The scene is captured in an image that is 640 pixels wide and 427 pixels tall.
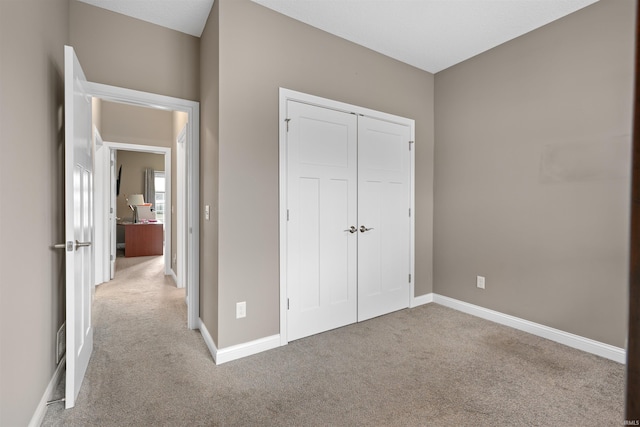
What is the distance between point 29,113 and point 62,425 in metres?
1.66

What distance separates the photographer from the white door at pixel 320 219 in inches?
107

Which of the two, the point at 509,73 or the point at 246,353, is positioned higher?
the point at 509,73

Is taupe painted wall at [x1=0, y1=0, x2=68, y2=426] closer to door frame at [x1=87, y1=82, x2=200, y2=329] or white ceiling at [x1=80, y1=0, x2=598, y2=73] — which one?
white ceiling at [x1=80, y1=0, x2=598, y2=73]

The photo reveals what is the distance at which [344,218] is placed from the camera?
305 cm

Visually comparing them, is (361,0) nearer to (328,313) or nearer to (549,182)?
(549,182)

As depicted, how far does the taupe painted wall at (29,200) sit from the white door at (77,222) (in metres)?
0.14

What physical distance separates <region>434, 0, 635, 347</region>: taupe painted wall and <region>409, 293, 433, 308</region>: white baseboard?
204 mm

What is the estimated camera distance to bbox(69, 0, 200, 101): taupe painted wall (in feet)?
8.07

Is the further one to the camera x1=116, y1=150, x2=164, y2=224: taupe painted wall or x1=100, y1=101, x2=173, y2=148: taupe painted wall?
x1=116, y1=150, x2=164, y2=224: taupe painted wall

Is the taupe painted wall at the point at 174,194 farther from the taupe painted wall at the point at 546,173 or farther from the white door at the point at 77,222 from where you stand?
the taupe painted wall at the point at 546,173

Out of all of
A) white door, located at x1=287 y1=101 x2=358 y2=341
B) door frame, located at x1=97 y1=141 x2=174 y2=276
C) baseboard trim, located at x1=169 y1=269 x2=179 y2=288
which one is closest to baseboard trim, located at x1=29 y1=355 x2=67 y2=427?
white door, located at x1=287 y1=101 x2=358 y2=341

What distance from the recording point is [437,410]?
183 cm

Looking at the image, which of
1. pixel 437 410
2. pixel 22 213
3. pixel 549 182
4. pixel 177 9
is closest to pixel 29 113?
pixel 22 213

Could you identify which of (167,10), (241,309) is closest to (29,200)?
(241,309)
